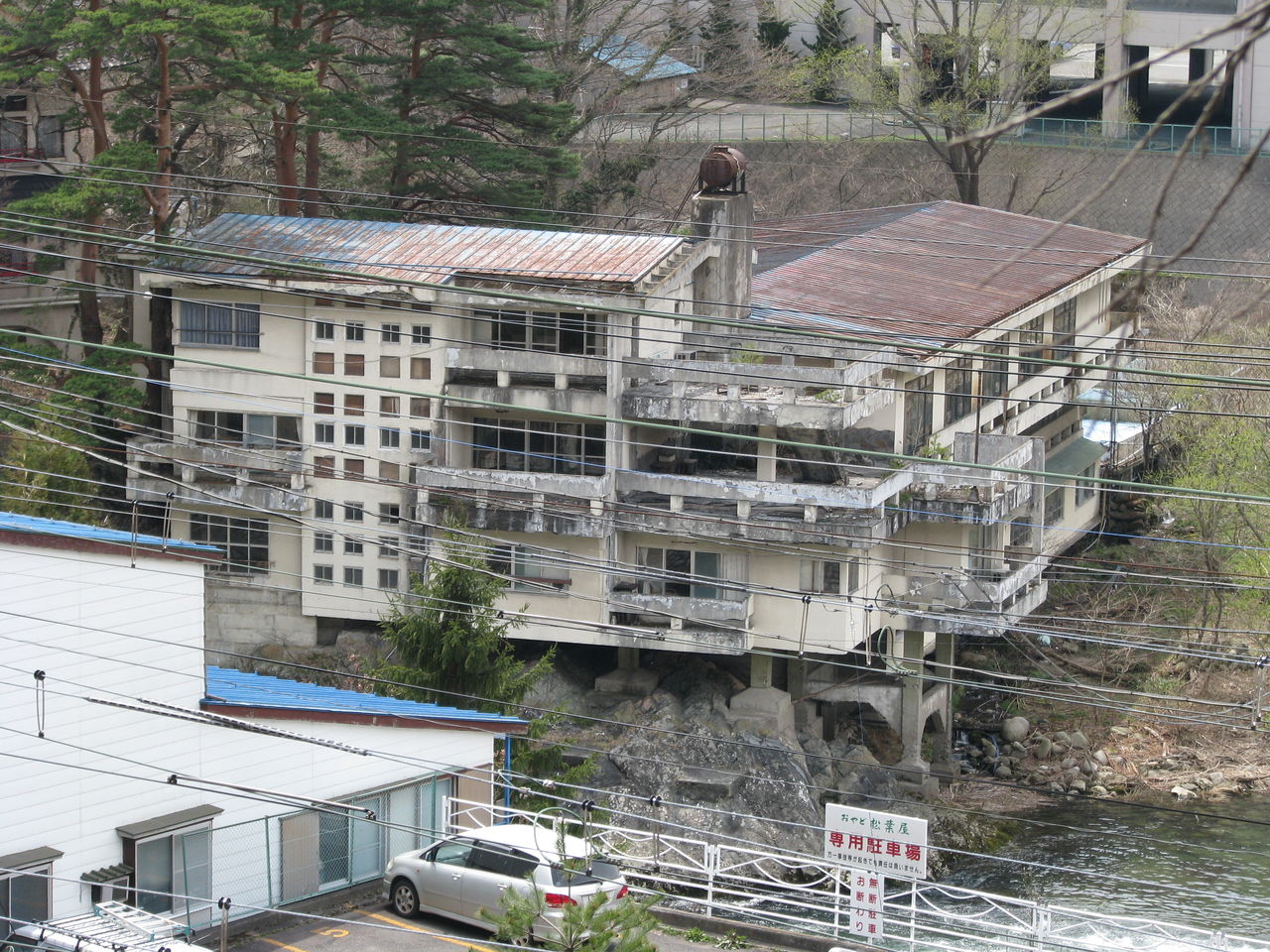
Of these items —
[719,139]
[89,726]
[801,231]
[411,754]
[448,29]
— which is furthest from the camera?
[719,139]

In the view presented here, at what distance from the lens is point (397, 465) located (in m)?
31.5

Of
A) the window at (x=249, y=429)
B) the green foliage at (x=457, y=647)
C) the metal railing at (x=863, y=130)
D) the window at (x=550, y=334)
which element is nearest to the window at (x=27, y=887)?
the green foliage at (x=457, y=647)

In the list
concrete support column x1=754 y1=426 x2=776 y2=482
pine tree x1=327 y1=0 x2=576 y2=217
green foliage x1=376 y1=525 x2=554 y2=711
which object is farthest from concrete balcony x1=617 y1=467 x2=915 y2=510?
pine tree x1=327 y1=0 x2=576 y2=217

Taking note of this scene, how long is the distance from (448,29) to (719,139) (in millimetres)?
21799

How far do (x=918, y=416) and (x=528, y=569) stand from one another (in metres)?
8.06

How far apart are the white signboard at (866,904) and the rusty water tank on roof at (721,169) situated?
1788 centimetres

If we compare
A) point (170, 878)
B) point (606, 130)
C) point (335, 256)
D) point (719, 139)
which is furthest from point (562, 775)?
point (719, 139)

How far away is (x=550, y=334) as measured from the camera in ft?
102

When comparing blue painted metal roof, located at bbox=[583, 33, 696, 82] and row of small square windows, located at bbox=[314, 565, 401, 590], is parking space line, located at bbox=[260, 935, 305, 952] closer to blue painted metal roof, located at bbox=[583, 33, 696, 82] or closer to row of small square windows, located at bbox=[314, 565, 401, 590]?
row of small square windows, located at bbox=[314, 565, 401, 590]

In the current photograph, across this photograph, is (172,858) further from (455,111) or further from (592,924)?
(455,111)

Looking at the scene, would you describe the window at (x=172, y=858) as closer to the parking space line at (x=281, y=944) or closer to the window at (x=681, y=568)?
the parking space line at (x=281, y=944)

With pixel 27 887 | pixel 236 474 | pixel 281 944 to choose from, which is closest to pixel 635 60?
pixel 236 474

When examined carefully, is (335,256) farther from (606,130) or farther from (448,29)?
(606,130)

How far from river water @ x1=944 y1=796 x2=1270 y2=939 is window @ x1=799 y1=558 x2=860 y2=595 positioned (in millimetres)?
5327
